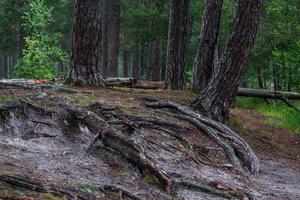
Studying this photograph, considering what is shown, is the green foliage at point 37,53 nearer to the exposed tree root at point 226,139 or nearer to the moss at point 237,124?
the moss at point 237,124

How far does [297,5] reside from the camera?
17.8 meters

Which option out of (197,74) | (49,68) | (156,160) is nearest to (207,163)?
(156,160)

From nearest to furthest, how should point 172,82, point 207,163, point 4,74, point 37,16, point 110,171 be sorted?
1. point 110,171
2. point 207,163
3. point 172,82
4. point 37,16
5. point 4,74

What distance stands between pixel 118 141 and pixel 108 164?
348mm

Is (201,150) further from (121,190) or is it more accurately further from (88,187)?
(88,187)

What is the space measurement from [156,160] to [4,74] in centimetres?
5076

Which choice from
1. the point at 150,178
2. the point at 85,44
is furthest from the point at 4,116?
the point at 85,44

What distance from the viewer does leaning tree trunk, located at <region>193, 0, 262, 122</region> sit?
909 cm

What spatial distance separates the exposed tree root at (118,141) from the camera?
5730 millimetres

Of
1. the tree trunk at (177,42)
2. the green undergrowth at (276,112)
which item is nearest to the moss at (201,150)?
the green undergrowth at (276,112)

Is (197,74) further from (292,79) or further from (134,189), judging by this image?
(134,189)

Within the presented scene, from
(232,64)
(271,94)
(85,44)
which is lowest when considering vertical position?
(271,94)

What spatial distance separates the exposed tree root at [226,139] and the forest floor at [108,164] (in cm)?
13

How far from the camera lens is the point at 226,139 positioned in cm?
816
